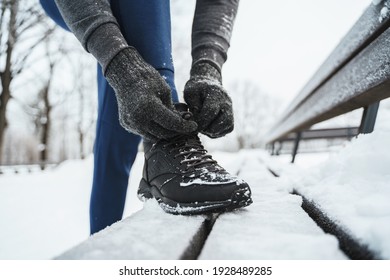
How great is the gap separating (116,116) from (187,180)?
56cm

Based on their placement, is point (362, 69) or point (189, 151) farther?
point (362, 69)

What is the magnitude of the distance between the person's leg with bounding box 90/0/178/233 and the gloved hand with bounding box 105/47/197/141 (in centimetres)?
21

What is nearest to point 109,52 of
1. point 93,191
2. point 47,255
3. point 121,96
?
point 121,96

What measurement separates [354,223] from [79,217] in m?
2.04

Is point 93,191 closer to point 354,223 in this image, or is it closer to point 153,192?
point 153,192

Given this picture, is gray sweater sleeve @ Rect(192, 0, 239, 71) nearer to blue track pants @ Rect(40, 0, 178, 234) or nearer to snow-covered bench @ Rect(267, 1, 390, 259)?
blue track pants @ Rect(40, 0, 178, 234)

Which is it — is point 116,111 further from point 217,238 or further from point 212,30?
point 217,238

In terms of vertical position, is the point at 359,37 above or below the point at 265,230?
above

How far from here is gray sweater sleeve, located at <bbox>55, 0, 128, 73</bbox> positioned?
0.84 m

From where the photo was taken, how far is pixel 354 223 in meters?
0.51

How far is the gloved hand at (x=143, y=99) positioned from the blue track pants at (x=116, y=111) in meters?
0.21

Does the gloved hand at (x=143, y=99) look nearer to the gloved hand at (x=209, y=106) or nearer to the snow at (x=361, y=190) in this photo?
the gloved hand at (x=209, y=106)

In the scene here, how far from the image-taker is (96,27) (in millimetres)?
855

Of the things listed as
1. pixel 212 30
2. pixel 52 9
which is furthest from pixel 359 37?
pixel 52 9
